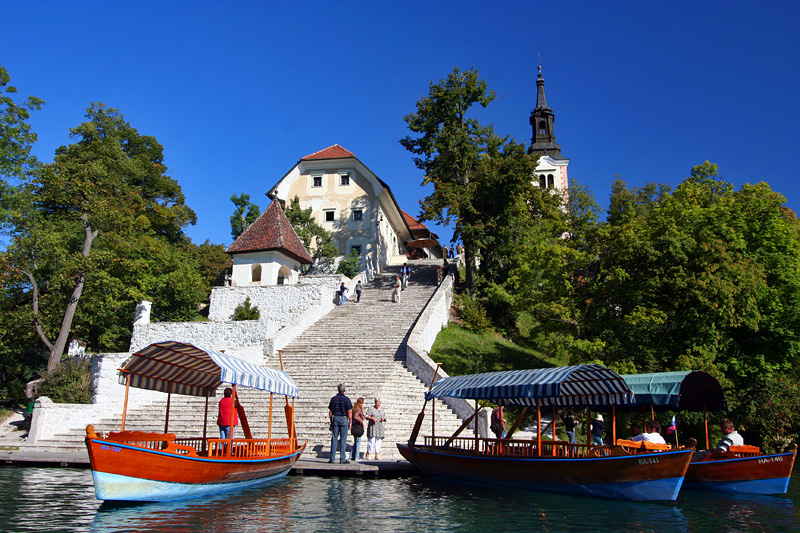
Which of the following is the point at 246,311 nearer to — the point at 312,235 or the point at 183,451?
the point at 312,235

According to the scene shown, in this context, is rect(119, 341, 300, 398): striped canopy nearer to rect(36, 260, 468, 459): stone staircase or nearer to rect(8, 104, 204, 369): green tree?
rect(36, 260, 468, 459): stone staircase

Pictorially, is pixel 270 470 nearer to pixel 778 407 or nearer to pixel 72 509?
pixel 72 509

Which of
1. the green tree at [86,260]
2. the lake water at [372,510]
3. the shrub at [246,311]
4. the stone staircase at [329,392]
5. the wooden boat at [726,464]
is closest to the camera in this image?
the lake water at [372,510]

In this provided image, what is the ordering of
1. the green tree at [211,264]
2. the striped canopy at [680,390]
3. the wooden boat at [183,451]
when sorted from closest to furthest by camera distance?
the wooden boat at [183,451] < the striped canopy at [680,390] < the green tree at [211,264]

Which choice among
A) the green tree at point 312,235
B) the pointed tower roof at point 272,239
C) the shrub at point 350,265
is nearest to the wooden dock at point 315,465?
the pointed tower roof at point 272,239

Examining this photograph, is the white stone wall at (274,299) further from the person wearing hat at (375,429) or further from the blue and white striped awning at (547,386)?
the blue and white striped awning at (547,386)

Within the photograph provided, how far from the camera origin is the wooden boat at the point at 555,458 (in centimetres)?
1090

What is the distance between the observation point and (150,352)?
37.3 ft

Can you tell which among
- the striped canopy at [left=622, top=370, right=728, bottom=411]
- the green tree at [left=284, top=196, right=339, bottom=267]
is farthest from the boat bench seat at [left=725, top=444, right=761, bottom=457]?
the green tree at [left=284, top=196, right=339, bottom=267]

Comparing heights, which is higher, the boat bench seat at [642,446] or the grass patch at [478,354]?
the grass patch at [478,354]

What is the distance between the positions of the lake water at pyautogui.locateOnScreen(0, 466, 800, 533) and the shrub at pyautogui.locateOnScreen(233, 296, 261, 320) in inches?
638

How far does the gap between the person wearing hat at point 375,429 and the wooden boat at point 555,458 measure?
129 centimetres

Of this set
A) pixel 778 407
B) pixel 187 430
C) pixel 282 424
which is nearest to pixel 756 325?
pixel 778 407

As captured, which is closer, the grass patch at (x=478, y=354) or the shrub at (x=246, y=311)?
the grass patch at (x=478, y=354)
